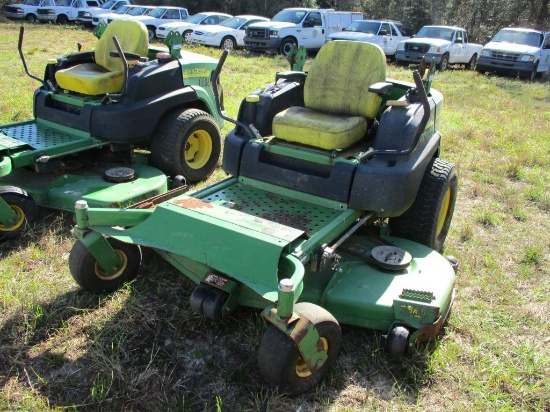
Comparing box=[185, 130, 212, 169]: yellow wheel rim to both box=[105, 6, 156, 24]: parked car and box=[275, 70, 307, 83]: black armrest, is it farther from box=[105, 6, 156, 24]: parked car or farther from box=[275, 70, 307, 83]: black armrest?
box=[105, 6, 156, 24]: parked car

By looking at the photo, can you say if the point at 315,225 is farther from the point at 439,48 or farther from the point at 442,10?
the point at 442,10

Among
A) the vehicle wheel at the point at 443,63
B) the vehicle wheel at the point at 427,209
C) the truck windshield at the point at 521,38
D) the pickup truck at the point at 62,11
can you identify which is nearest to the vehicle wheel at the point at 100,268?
the vehicle wheel at the point at 427,209

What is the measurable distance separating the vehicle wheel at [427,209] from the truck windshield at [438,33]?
11.8 metres

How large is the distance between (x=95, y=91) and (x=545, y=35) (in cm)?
1295

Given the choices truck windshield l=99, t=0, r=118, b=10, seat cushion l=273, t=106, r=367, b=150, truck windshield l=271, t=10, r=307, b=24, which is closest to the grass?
seat cushion l=273, t=106, r=367, b=150

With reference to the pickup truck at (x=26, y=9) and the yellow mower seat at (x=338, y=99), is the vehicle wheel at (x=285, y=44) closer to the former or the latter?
the pickup truck at (x=26, y=9)

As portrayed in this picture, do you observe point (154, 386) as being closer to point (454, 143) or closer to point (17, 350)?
point (17, 350)

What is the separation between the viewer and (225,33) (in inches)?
601

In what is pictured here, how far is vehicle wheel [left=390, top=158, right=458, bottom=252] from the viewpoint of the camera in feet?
11.7

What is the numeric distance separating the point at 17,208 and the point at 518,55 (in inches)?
497

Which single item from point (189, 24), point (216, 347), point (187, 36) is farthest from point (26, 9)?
point (216, 347)

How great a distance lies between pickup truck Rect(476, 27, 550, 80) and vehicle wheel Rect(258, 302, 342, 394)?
12.6m

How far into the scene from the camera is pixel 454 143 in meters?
6.64

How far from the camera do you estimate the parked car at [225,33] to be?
49.4 ft
